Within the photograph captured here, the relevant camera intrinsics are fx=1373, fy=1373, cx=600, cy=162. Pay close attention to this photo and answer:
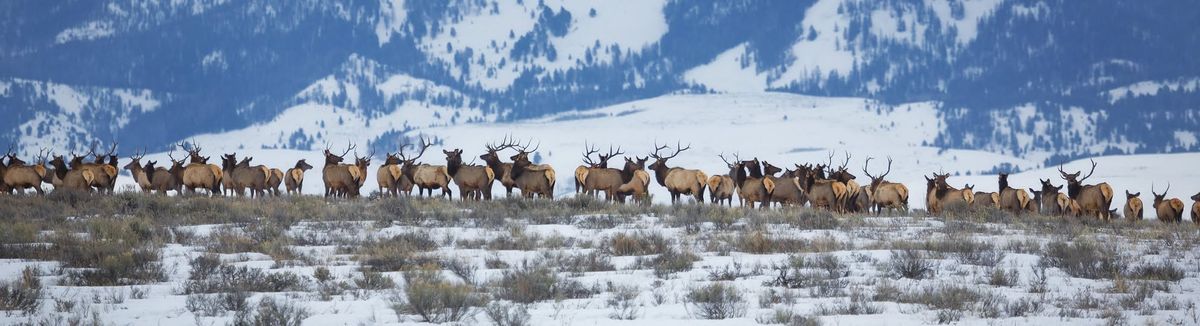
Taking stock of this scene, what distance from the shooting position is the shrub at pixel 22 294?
1227 cm

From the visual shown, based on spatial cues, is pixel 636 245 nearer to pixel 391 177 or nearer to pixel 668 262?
pixel 668 262

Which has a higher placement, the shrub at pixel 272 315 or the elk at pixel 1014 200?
the elk at pixel 1014 200

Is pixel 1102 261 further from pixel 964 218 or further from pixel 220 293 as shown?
pixel 220 293

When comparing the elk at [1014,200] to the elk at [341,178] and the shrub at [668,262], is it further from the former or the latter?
the shrub at [668,262]

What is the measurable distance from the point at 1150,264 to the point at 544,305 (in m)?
7.17

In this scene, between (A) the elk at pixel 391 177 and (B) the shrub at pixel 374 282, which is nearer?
(B) the shrub at pixel 374 282

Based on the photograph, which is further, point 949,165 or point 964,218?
point 949,165

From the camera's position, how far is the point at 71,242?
16.9 meters

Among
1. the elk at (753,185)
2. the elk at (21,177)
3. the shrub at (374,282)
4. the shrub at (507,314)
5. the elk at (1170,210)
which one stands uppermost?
the elk at (21,177)

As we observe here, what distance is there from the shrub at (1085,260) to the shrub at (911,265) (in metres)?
1.42

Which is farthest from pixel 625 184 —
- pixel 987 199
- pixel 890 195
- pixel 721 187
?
pixel 987 199

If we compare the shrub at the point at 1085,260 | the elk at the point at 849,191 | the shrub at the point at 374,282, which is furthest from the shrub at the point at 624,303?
the elk at the point at 849,191

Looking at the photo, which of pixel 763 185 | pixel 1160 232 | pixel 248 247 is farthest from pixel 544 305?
pixel 763 185

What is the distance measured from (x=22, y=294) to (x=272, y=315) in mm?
2712
